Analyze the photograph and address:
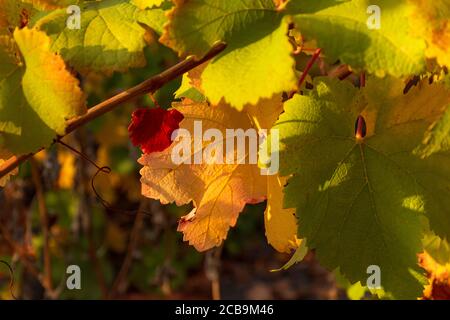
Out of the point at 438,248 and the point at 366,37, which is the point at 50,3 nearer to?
the point at 366,37

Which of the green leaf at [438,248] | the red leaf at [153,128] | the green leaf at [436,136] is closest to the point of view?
the green leaf at [436,136]

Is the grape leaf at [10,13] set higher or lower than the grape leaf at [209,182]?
higher

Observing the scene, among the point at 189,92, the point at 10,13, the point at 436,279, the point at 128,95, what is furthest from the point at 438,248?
the point at 10,13

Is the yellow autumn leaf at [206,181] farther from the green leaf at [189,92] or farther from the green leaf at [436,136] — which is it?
the green leaf at [436,136]

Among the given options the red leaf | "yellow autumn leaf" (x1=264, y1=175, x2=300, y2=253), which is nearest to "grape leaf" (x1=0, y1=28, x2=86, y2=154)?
the red leaf

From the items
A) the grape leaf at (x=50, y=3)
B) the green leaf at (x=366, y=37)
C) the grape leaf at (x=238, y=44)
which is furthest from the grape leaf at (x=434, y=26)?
the grape leaf at (x=50, y=3)

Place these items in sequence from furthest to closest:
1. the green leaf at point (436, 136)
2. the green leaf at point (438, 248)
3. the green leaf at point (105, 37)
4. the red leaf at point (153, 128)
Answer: the green leaf at point (438, 248) < the red leaf at point (153, 128) < the green leaf at point (105, 37) < the green leaf at point (436, 136)
